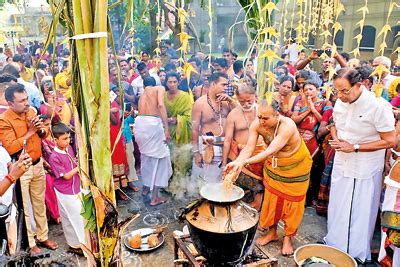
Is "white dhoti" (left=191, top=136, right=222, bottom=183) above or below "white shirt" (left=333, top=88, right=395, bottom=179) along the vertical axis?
below

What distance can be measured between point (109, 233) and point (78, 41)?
2.89ft

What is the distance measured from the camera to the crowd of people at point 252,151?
369cm

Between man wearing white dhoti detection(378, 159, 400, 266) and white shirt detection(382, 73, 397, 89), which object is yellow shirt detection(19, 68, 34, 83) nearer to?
man wearing white dhoti detection(378, 159, 400, 266)

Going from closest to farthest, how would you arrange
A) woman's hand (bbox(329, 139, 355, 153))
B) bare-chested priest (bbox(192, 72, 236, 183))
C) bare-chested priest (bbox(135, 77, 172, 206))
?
woman's hand (bbox(329, 139, 355, 153)), bare-chested priest (bbox(192, 72, 236, 183)), bare-chested priest (bbox(135, 77, 172, 206))

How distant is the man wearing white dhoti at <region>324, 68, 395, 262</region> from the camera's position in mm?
3658

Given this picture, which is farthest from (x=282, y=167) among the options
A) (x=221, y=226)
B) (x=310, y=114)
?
(x=221, y=226)

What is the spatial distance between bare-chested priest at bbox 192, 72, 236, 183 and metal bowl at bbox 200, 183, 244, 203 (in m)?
2.13

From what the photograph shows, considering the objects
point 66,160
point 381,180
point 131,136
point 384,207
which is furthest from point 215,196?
point 131,136

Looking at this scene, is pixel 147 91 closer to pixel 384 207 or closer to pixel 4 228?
pixel 4 228

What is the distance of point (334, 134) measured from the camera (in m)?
4.13

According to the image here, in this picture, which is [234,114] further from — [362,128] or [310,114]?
[362,128]

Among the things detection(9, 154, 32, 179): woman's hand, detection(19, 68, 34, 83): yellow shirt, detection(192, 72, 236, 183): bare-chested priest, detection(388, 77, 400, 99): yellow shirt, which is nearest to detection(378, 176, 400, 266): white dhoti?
detection(192, 72, 236, 183): bare-chested priest

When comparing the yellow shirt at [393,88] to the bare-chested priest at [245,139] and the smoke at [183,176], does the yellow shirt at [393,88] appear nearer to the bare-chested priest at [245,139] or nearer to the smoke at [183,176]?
the bare-chested priest at [245,139]

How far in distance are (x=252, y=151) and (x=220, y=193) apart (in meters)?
1.29
